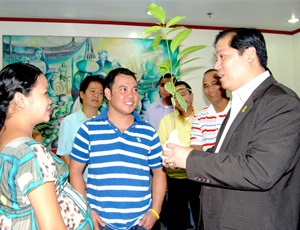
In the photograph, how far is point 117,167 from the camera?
5.16 feet

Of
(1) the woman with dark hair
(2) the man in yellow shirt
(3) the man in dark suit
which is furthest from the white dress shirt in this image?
(2) the man in yellow shirt

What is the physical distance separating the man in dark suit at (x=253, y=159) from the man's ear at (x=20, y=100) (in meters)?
0.71

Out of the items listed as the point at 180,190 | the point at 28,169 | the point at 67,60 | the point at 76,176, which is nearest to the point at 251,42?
the point at 28,169

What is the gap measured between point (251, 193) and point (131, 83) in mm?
1088

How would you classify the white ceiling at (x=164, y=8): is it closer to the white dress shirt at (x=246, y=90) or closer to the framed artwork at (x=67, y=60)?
the framed artwork at (x=67, y=60)

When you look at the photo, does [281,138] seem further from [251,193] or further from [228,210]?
[228,210]

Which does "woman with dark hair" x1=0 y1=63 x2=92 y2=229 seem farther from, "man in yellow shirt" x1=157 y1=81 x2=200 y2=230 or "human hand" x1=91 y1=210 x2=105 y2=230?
"man in yellow shirt" x1=157 y1=81 x2=200 y2=230

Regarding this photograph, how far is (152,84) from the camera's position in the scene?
4.77 m

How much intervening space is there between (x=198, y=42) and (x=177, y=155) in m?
4.27

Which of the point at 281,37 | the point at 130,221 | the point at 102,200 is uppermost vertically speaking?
the point at 281,37

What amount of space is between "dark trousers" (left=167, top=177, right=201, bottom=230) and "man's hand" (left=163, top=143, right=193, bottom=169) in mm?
1506

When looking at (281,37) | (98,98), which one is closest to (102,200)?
(98,98)

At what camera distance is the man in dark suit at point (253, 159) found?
3.34 feet

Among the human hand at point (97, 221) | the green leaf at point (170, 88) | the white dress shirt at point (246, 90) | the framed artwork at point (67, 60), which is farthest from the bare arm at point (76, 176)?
the framed artwork at point (67, 60)
